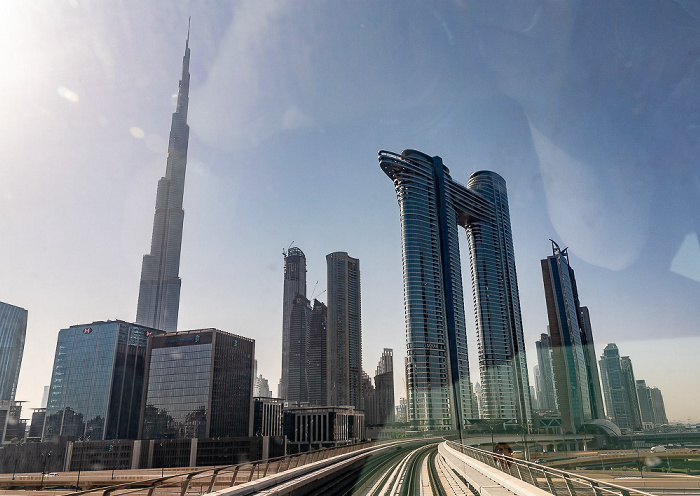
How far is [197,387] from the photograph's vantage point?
552 ft

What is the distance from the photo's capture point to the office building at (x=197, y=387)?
6550 inches

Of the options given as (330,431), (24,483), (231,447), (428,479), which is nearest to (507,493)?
(428,479)

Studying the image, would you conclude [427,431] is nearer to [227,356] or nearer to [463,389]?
[463,389]

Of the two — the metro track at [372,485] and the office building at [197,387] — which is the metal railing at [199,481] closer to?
the metro track at [372,485]

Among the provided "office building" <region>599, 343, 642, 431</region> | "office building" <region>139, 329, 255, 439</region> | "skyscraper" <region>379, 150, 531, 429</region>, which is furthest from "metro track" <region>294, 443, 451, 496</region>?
"office building" <region>599, 343, 642, 431</region>

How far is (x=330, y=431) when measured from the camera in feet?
649

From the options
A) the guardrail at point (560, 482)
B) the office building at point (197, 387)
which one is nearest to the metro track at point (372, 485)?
the guardrail at point (560, 482)

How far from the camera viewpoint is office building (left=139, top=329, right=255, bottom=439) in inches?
6550

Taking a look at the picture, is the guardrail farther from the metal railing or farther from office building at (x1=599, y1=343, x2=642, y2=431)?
office building at (x1=599, y1=343, x2=642, y2=431)

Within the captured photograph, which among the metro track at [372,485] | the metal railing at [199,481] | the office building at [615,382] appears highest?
the office building at [615,382]

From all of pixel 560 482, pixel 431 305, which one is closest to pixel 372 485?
pixel 560 482

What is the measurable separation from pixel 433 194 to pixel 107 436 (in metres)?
170

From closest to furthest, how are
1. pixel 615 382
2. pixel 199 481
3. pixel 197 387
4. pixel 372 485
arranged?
1. pixel 199 481
2. pixel 372 485
3. pixel 197 387
4. pixel 615 382

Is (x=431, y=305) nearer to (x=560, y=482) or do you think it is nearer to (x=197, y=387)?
(x=197, y=387)
